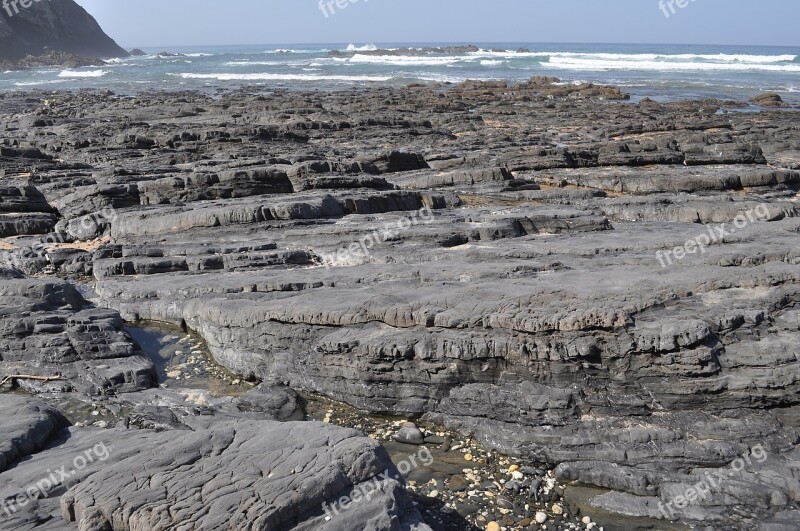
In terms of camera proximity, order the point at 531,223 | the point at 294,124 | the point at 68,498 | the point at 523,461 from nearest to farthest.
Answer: the point at 68,498 < the point at 523,461 < the point at 531,223 < the point at 294,124

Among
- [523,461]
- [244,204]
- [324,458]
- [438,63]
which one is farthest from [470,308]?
[438,63]

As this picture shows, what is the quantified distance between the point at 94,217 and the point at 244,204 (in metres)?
3.91

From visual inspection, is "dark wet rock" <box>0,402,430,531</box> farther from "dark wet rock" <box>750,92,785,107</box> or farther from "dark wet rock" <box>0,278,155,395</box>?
"dark wet rock" <box>750,92,785,107</box>

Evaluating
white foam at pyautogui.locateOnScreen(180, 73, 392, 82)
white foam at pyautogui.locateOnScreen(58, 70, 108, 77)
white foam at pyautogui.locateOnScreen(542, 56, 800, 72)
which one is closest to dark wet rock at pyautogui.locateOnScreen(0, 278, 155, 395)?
white foam at pyautogui.locateOnScreen(180, 73, 392, 82)

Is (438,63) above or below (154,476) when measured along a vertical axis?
above

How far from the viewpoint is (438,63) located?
336 ft

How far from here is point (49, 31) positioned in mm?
119188

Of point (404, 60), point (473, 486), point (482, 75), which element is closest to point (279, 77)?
point (482, 75)

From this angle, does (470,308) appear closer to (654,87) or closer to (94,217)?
(94,217)

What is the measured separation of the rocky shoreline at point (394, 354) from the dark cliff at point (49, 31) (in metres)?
108

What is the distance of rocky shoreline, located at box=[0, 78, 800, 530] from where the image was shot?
660 cm

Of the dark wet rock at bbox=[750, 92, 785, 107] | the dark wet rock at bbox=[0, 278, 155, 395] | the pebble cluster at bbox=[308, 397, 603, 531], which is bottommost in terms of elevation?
the pebble cluster at bbox=[308, 397, 603, 531]

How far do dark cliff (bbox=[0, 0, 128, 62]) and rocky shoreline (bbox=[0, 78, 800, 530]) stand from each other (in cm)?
10757

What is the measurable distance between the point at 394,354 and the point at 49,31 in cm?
13327
